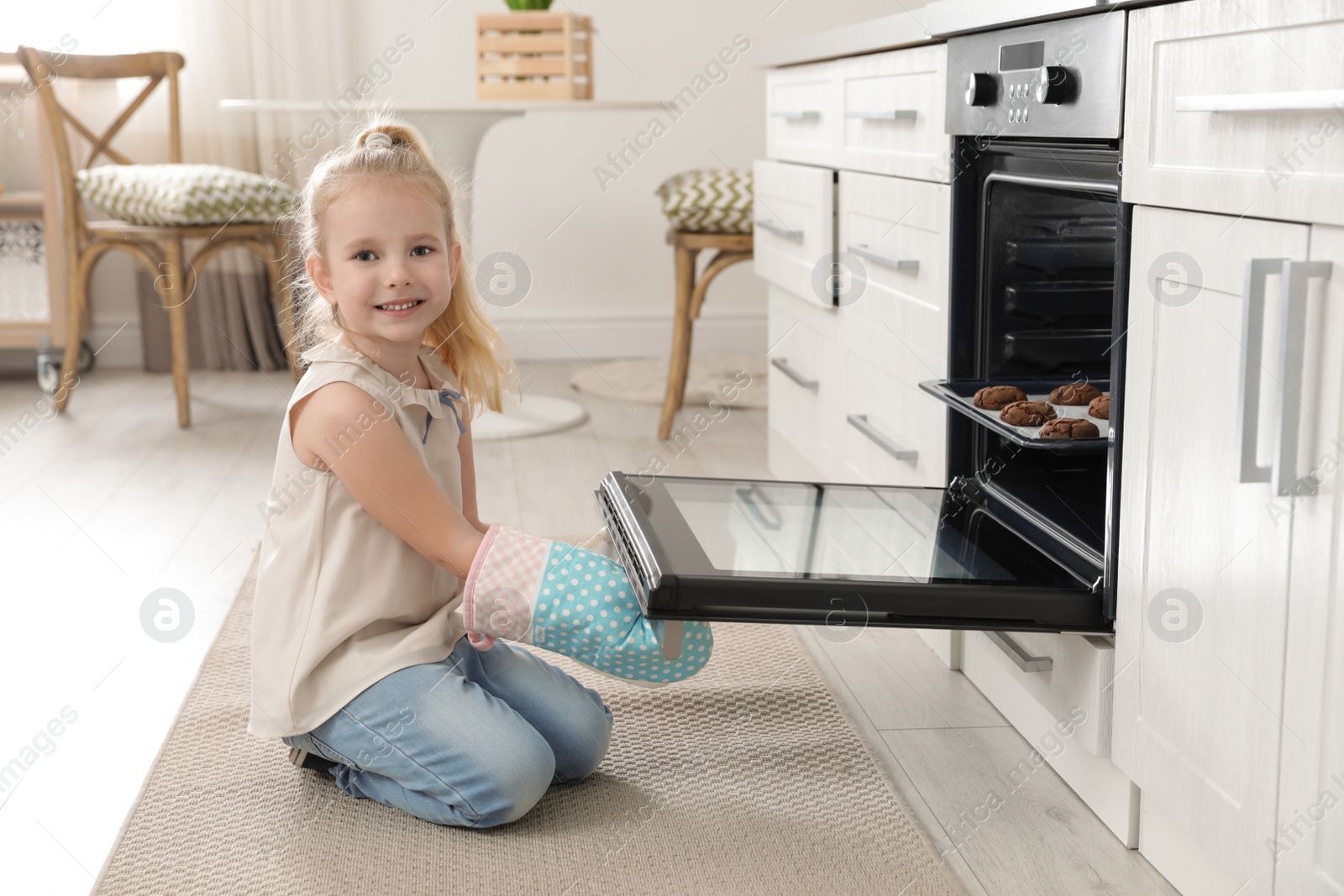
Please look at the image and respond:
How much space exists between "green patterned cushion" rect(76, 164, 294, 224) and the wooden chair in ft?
0.13

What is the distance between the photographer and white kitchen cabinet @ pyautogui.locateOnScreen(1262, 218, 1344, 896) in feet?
2.61

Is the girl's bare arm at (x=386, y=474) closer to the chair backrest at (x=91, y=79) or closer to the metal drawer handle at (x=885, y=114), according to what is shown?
the metal drawer handle at (x=885, y=114)

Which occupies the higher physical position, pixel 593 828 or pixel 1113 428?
pixel 1113 428

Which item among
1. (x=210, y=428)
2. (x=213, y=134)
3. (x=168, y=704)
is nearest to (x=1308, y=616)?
(x=168, y=704)

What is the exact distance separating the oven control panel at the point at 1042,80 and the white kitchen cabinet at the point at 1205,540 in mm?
130

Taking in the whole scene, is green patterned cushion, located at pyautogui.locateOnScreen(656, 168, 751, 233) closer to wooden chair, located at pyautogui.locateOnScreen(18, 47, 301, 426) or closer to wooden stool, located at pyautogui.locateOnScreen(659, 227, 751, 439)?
wooden stool, located at pyautogui.locateOnScreen(659, 227, 751, 439)

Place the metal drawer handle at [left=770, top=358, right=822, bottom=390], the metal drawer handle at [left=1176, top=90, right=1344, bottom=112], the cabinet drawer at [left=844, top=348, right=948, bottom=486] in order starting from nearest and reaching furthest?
the metal drawer handle at [left=1176, top=90, right=1344, bottom=112] → the cabinet drawer at [left=844, top=348, right=948, bottom=486] → the metal drawer handle at [left=770, top=358, right=822, bottom=390]

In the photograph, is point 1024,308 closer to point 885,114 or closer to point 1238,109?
point 885,114

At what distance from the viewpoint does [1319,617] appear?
81cm

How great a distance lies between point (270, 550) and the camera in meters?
1.23

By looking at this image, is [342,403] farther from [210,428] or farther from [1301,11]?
[210,428]

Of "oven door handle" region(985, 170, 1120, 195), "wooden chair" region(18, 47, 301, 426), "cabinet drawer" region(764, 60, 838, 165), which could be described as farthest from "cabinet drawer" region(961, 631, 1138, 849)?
"wooden chair" region(18, 47, 301, 426)

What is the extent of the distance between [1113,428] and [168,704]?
1062 millimetres

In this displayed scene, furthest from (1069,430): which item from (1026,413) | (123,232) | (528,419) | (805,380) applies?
(123,232)
